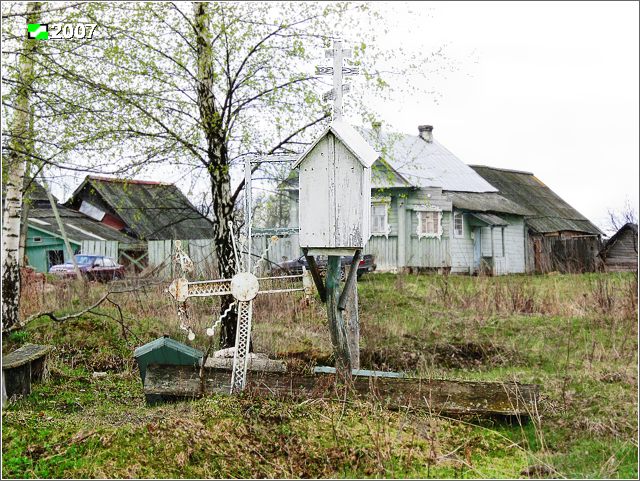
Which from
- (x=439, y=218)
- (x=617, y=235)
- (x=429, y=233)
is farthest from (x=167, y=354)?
(x=617, y=235)

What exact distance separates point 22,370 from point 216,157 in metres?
3.35

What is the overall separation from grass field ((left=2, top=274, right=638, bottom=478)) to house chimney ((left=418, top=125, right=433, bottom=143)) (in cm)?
1383

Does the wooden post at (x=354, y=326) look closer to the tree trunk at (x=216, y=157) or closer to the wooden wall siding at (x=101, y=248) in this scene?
the tree trunk at (x=216, y=157)

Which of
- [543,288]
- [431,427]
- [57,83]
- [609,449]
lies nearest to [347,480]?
Result: [431,427]

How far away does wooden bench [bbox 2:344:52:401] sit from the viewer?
6.77 metres

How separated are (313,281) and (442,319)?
4.93 metres

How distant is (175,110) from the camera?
8953mm

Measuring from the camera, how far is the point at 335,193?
6262 mm

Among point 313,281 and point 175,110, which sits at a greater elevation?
point 175,110

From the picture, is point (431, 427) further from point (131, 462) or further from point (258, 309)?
point (258, 309)

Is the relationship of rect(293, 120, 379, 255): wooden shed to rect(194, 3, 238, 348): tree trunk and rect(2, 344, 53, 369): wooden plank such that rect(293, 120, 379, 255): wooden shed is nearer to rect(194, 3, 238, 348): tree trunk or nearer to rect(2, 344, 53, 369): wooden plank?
rect(194, 3, 238, 348): tree trunk

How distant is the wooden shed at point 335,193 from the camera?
20.4 feet

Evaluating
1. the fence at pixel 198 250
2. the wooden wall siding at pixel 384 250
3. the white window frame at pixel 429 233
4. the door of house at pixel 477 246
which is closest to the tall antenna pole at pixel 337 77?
the fence at pixel 198 250

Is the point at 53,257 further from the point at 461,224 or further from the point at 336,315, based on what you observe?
the point at 336,315
